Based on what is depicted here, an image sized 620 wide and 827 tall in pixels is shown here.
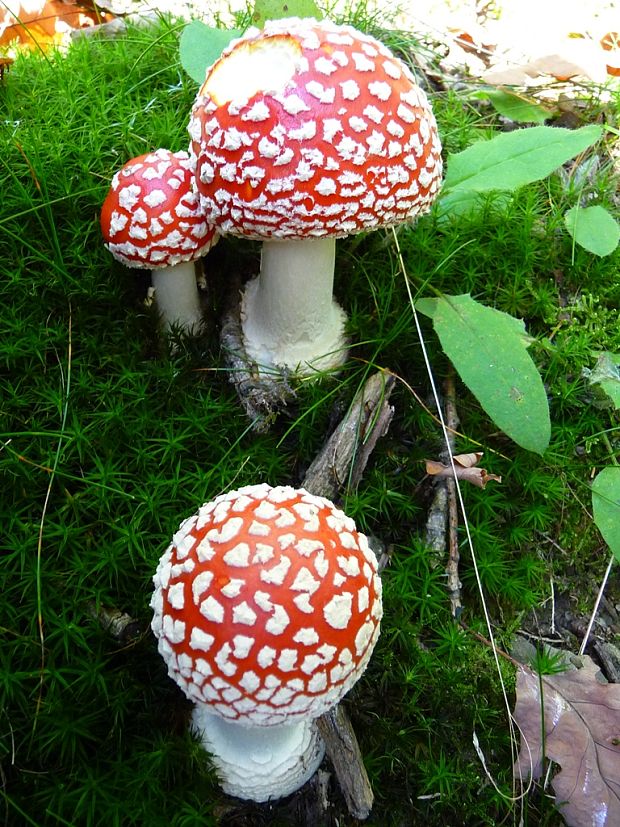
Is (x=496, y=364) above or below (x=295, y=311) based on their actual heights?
below

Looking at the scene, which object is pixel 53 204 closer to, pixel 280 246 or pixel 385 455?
pixel 280 246

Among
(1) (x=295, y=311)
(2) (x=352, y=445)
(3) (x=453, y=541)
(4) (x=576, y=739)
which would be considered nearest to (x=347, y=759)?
(4) (x=576, y=739)

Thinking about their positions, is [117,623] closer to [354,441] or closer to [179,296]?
[354,441]

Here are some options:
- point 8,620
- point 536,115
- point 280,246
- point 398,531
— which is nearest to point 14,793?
point 8,620

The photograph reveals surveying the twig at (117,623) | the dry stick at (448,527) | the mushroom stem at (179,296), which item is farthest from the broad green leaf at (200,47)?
the twig at (117,623)

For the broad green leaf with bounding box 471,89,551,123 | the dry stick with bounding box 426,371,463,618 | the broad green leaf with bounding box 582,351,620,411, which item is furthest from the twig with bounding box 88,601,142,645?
the broad green leaf with bounding box 471,89,551,123

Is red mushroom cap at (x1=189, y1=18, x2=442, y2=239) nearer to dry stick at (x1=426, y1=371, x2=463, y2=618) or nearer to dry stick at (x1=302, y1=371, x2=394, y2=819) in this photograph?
dry stick at (x1=302, y1=371, x2=394, y2=819)
